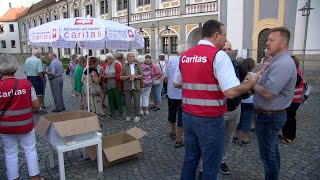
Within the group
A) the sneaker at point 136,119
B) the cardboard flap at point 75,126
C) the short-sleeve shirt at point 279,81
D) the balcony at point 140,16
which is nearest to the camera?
the short-sleeve shirt at point 279,81

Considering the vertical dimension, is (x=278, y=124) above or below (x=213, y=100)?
below

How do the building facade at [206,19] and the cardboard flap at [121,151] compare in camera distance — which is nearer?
the cardboard flap at [121,151]

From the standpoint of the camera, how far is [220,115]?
2.63 meters

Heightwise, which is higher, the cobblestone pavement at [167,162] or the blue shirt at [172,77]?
the blue shirt at [172,77]

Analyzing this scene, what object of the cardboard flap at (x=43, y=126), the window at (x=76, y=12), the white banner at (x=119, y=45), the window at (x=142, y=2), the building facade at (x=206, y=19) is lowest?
the cardboard flap at (x=43, y=126)

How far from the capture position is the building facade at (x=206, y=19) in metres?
15.0

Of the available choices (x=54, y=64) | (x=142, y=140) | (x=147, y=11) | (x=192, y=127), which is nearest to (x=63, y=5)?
(x=147, y=11)

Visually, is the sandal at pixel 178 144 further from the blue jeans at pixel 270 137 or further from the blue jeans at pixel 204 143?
the blue jeans at pixel 204 143

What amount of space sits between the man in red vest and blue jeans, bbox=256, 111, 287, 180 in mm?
680

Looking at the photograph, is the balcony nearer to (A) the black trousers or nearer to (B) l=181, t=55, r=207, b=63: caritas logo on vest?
(A) the black trousers

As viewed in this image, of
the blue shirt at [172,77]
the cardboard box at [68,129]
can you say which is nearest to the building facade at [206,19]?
the blue shirt at [172,77]

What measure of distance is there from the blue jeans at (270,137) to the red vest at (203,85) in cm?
75

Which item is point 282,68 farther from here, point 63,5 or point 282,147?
point 63,5

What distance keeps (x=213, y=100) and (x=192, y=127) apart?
370mm
